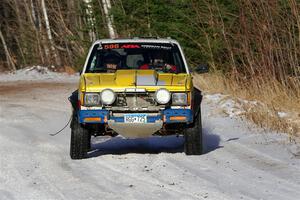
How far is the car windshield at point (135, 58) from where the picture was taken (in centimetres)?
1075

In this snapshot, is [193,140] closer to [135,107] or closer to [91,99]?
[135,107]

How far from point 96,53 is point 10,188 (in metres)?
3.53

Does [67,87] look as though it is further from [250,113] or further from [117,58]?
[117,58]

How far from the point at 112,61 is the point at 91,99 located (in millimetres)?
1339

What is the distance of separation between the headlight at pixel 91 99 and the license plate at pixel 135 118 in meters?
0.41

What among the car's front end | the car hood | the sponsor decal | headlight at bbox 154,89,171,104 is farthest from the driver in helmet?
headlight at bbox 154,89,171,104

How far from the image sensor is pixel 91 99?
956 centimetres

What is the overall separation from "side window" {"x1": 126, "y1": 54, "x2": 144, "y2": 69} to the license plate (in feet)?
4.83

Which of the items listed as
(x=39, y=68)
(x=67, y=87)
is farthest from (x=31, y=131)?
(x=39, y=68)

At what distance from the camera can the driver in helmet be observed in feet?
35.0

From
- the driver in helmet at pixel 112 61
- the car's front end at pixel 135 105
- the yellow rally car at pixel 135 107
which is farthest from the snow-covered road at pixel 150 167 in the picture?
the driver in helmet at pixel 112 61

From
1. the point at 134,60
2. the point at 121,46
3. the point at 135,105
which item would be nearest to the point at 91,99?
the point at 135,105

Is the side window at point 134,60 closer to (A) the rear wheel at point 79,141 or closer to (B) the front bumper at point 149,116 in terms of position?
(A) the rear wheel at point 79,141

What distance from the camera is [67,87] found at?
23062mm
